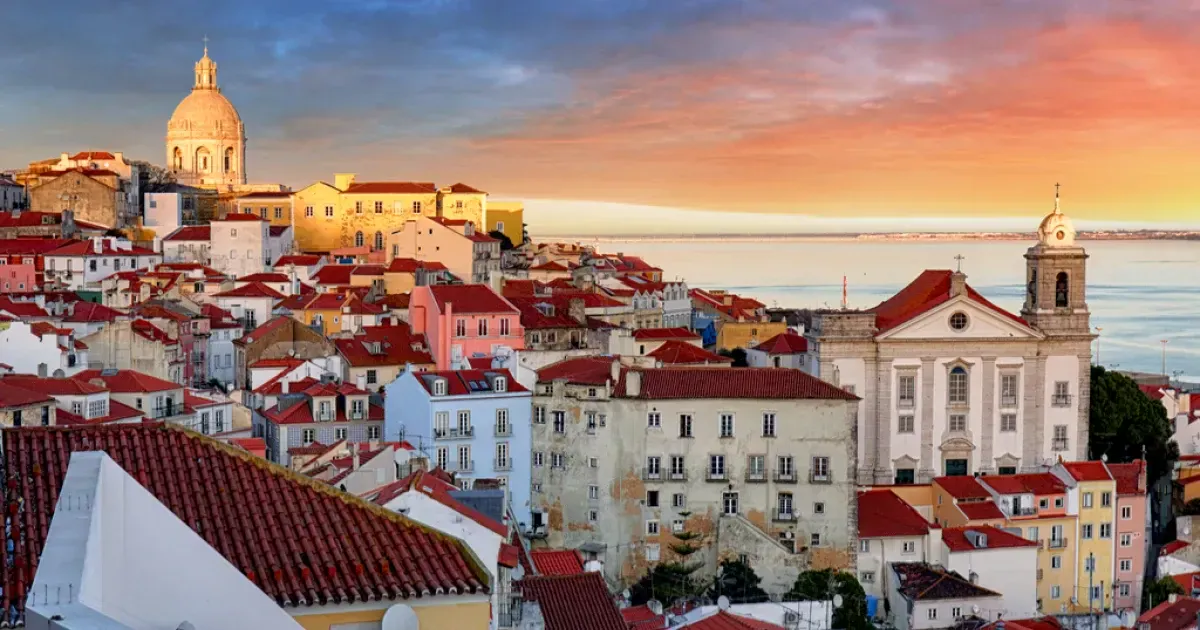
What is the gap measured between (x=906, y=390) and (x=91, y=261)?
3181cm

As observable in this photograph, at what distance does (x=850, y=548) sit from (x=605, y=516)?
17.1 ft

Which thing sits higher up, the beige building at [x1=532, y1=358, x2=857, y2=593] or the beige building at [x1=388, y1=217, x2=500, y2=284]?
the beige building at [x1=388, y1=217, x2=500, y2=284]

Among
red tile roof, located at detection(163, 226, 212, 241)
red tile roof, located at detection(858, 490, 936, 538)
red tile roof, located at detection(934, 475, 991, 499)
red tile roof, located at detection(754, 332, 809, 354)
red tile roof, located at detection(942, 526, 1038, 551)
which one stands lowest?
red tile roof, located at detection(942, 526, 1038, 551)

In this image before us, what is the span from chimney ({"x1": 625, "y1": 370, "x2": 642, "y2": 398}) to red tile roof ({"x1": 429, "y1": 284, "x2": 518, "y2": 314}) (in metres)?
12.4

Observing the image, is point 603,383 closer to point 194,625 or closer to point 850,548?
→ point 850,548

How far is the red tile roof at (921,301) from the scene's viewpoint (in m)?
43.8

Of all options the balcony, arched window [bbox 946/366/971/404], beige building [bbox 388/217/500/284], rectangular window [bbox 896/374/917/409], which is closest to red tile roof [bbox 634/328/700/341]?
rectangular window [bbox 896/374/917/409]

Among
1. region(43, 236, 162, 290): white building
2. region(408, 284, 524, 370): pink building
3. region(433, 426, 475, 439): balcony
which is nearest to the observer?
region(433, 426, 475, 439): balcony

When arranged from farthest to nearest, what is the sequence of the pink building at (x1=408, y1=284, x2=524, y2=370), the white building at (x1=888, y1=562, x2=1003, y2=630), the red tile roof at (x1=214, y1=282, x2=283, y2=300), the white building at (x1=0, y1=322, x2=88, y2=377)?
the red tile roof at (x1=214, y1=282, x2=283, y2=300), the pink building at (x1=408, y1=284, x2=524, y2=370), the white building at (x1=0, y1=322, x2=88, y2=377), the white building at (x1=888, y1=562, x2=1003, y2=630)

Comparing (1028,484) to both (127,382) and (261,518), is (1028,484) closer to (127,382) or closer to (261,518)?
(127,382)

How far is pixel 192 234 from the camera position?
66688 millimetres

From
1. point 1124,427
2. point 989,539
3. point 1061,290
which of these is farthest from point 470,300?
point 1124,427

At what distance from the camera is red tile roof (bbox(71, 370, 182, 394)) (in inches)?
1390

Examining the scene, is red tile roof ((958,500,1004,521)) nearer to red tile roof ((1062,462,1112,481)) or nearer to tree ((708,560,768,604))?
red tile roof ((1062,462,1112,481))
